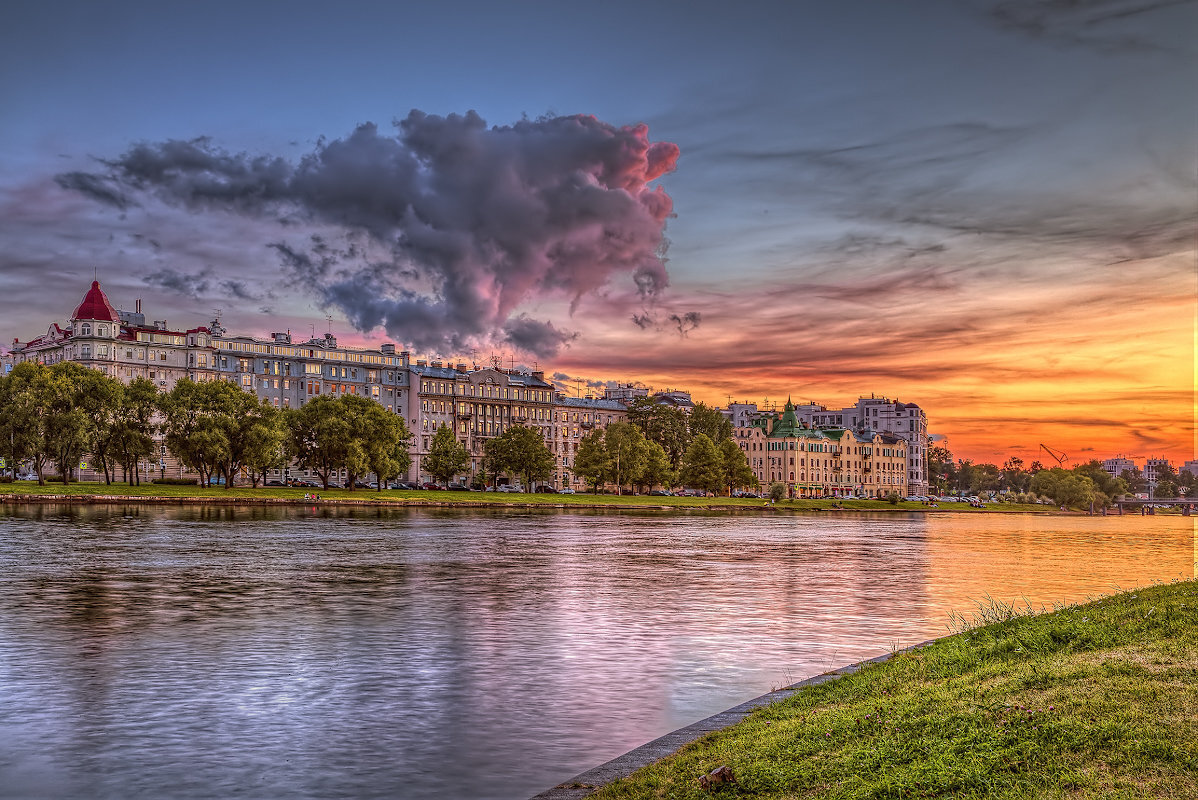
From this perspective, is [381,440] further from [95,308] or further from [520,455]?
[95,308]

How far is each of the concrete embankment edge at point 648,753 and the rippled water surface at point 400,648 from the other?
135 cm

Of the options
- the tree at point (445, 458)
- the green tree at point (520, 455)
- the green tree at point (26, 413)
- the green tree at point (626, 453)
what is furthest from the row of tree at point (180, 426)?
the green tree at point (626, 453)

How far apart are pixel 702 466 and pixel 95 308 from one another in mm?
110116

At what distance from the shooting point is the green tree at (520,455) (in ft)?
559

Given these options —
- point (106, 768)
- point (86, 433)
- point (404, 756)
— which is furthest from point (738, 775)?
point (86, 433)

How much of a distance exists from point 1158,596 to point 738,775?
15.1 meters

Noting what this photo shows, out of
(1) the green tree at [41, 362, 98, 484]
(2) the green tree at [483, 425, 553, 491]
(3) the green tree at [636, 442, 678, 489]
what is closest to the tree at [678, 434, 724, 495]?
(3) the green tree at [636, 442, 678, 489]

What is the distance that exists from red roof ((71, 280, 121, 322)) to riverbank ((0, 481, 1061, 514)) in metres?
54.4

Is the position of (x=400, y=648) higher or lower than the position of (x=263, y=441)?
lower

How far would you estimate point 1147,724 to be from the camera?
460 inches

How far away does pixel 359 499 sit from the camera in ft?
433

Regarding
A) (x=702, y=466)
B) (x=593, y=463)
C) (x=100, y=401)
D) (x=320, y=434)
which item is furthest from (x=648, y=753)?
(x=702, y=466)

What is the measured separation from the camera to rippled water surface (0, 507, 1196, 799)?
53.3 feet

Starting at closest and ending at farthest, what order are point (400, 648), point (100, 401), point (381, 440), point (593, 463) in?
point (400, 648)
point (100, 401)
point (381, 440)
point (593, 463)
